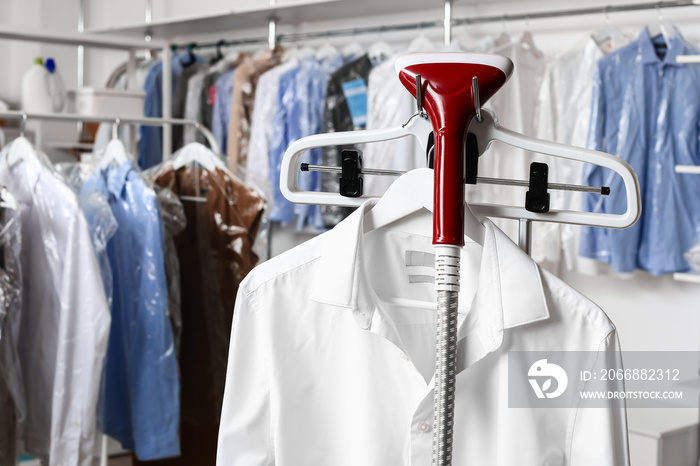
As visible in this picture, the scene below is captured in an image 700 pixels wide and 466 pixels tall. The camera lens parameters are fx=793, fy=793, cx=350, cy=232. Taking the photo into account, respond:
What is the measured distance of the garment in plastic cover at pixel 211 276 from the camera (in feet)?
7.80

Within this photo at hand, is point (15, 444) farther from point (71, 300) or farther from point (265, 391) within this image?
point (265, 391)

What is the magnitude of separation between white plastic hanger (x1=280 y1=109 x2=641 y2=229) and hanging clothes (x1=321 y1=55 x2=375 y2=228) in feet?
6.60

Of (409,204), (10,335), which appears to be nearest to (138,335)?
(10,335)

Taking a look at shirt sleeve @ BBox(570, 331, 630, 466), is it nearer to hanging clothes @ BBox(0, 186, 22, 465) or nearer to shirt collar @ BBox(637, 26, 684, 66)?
hanging clothes @ BBox(0, 186, 22, 465)

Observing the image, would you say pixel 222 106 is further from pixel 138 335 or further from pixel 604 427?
pixel 604 427

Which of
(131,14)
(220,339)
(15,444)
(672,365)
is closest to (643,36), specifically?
(672,365)

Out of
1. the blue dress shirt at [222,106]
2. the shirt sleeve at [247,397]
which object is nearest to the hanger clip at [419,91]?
the shirt sleeve at [247,397]

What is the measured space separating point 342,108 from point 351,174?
215 centimetres

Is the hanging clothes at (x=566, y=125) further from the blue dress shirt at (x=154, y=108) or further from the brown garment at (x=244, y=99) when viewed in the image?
the blue dress shirt at (x=154, y=108)

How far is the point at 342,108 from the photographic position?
324 cm

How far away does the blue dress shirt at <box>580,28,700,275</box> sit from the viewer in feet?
8.30

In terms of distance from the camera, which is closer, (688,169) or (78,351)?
(78,351)

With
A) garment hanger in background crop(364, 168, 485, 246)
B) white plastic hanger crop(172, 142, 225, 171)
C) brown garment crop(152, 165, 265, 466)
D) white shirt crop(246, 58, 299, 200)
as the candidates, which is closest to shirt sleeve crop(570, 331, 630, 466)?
garment hanger in background crop(364, 168, 485, 246)

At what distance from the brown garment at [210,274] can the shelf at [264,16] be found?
1.09 meters
